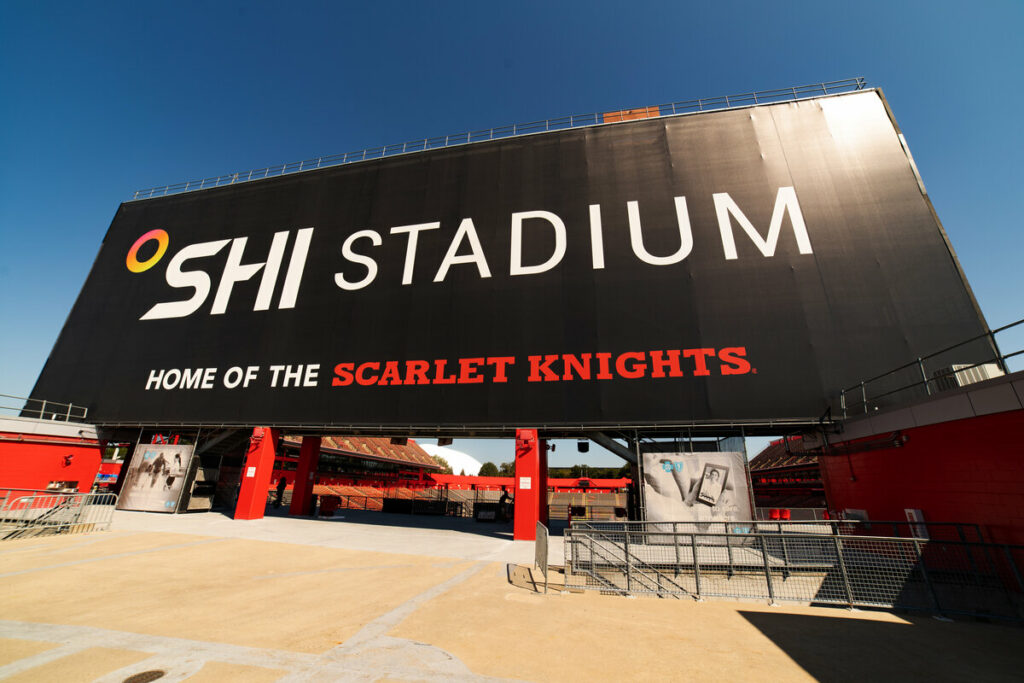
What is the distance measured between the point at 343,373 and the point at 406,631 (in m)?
16.1

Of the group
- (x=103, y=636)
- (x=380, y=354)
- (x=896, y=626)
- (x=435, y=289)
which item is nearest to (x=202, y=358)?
(x=380, y=354)

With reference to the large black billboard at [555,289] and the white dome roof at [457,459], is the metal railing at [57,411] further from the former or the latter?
the white dome roof at [457,459]

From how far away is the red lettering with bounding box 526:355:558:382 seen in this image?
18.0 m

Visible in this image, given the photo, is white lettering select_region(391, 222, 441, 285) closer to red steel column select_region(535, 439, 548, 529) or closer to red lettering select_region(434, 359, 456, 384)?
red lettering select_region(434, 359, 456, 384)

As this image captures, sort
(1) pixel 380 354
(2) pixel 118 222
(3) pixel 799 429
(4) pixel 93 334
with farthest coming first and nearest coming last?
→ (2) pixel 118 222
(4) pixel 93 334
(1) pixel 380 354
(3) pixel 799 429

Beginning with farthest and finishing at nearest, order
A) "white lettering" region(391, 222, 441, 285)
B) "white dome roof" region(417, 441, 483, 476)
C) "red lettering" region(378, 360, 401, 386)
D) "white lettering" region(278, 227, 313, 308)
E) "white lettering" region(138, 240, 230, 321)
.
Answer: "white dome roof" region(417, 441, 483, 476), "white lettering" region(138, 240, 230, 321), "white lettering" region(278, 227, 313, 308), "white lettering" region(391, 222, 441, 285), "red lettering" region(378, 360, 401, 386)

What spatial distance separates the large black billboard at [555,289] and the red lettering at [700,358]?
0.08 meters

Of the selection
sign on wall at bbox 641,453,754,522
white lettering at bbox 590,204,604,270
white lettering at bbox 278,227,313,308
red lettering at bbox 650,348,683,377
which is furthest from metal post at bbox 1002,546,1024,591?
white lettering at bbox 278,227,313,308

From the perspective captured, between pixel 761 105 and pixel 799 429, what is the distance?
16205 millimetres

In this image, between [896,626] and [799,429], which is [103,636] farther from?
[799,429]

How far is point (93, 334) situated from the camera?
2520 cm

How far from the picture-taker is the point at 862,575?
27.7ft

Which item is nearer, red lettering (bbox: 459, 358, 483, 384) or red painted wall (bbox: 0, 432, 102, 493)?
red lettering (bbox: 459, 358, 483, 384)

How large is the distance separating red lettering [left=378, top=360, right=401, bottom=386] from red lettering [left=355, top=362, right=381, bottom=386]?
43 centimetres
